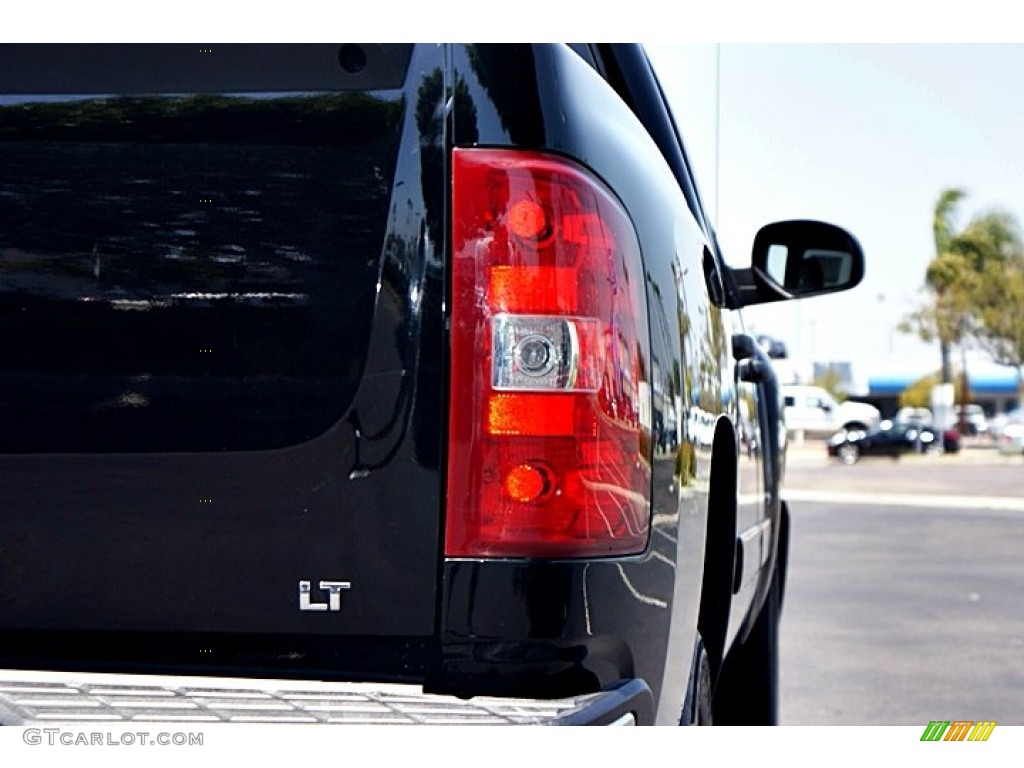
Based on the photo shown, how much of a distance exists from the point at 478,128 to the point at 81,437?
0.74 m

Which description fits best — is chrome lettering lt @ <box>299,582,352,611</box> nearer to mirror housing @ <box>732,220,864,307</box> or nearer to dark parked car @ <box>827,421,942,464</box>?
mirror housing @ <box>732,220,864,307</box>

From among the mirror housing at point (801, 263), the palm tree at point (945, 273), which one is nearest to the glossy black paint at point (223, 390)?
the mirror housing at point (801, 263)

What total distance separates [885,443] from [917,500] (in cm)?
2428

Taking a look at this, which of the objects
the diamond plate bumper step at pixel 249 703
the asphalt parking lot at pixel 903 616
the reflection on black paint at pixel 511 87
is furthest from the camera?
the asphalt parking lot at pixel 903 616

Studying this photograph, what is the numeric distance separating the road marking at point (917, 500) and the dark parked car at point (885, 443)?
67.3 feet

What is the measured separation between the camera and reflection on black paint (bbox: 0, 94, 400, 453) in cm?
214

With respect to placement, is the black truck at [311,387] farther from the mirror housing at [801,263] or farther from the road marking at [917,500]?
the road marking at [917,500]

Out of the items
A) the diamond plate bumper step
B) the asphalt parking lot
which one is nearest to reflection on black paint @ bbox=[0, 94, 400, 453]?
the diamond plate bumper step

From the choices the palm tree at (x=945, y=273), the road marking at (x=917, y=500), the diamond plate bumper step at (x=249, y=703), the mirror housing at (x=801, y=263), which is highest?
the palm tree at (x=945, y=273)

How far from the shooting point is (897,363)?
8294 centimetres

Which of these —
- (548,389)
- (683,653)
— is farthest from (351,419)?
(683,653)

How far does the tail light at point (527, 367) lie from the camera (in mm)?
2123
